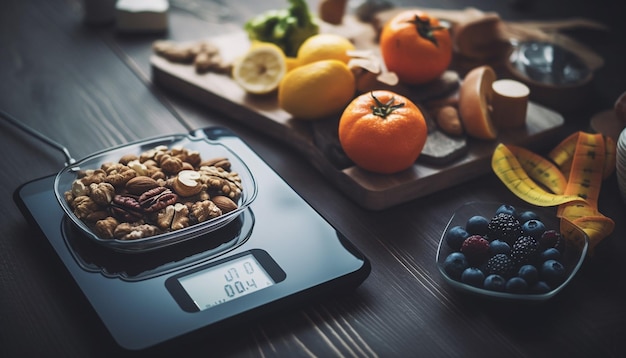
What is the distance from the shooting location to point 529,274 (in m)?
0.83

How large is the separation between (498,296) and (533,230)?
13 centimetres

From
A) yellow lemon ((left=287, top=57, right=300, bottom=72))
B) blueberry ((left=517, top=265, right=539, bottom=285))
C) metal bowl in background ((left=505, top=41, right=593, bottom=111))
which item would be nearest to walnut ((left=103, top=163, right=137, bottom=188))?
yellow lemon ((left=287, top=57, right=300, bottom=72))

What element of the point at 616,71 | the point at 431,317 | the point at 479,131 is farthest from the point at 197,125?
the point at 616,71

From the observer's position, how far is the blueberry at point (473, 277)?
0.84m

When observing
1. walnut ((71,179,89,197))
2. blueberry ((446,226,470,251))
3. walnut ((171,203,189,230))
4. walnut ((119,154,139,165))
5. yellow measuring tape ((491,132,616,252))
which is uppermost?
walnut ((71,179,89,197))

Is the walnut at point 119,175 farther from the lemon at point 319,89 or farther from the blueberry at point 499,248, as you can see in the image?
the blueberry at point 499,248

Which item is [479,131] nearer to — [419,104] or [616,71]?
[419,104]

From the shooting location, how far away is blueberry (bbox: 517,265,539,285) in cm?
83

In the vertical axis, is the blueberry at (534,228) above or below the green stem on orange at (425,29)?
below

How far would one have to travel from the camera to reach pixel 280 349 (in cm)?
79

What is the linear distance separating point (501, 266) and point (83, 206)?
0.55 metres

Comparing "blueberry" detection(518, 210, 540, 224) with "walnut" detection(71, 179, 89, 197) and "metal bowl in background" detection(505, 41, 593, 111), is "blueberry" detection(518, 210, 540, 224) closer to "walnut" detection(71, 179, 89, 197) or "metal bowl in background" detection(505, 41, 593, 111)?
"metal bowl in background" detection(505, 41, 593, 111)

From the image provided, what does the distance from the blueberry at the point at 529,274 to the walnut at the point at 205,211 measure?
40cm

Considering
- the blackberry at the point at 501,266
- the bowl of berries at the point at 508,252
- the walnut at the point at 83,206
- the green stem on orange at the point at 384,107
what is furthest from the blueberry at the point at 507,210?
the walnut at the point at 83,206
